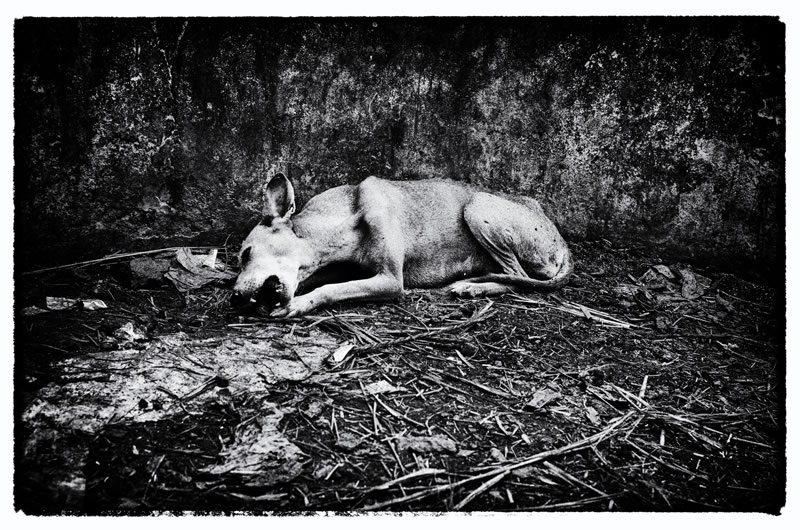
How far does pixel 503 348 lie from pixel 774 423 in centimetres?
149

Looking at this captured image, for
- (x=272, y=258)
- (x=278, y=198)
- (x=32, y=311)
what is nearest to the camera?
(x=32, y=311)

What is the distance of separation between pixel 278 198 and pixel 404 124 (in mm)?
1342

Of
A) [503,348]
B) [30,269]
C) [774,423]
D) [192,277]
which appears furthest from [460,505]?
[30,269]

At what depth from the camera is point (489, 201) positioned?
5242 millimetres

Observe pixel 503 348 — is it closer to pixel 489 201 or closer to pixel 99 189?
pixel 489 201

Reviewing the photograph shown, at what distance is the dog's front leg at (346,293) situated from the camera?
4406 millimetres

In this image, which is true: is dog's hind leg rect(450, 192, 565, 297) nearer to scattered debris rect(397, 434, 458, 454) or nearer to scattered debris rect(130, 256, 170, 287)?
scattered debris rect(397, 434, 458, 454)

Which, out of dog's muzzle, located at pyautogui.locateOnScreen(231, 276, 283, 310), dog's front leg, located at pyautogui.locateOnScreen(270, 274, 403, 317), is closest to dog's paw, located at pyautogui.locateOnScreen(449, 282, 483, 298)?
dog's front leg, located at pyautogui.locateOnScreen(270, 274, 403, 317)

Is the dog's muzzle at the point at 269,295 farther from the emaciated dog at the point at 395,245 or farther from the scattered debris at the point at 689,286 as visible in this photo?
the scattered debris at the point at 689,286

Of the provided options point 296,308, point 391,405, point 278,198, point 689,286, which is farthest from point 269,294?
point 689,286

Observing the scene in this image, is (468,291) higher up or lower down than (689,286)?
lower down

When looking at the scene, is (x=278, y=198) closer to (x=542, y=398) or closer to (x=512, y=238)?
(x=512, y=238)

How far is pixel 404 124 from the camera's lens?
547cm

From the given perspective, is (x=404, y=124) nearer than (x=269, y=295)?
No
